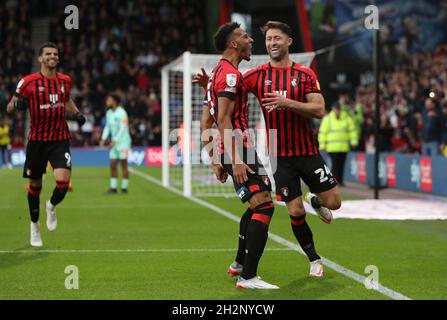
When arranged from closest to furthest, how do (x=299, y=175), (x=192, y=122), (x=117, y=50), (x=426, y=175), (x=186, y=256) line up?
(x=299, y=175) → (x=186, y=256) → (x=426, y=175) → (x=192, y=122) → (x=117, y=50)

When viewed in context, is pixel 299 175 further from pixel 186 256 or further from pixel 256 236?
pixel 186 256

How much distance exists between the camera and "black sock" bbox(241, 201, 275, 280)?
7141mm

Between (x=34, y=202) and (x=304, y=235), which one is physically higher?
(x=34, y=202)

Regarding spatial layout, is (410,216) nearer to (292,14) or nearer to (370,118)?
(370,118)

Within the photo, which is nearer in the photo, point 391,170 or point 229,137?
point 229,137

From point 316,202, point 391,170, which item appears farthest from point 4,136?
point 316,202

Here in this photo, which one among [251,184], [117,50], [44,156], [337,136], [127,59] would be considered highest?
[117,50]

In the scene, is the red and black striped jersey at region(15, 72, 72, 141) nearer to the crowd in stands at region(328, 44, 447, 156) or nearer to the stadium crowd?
the crowd in stands at region(328, 44, 447, 156)

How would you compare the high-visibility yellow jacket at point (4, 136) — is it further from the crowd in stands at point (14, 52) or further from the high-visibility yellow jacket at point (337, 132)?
the high-visibility yellow jacket at point (337, 132)

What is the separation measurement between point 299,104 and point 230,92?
0.67 meters

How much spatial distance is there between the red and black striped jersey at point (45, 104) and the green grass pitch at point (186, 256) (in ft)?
4.47

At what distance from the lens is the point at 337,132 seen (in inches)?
841
